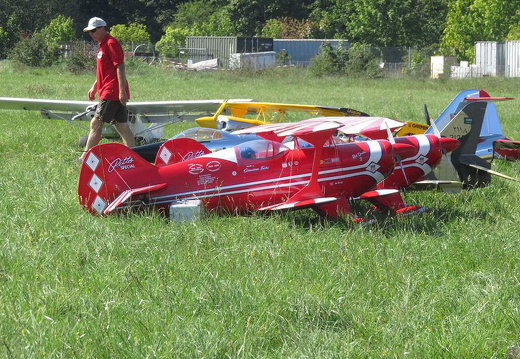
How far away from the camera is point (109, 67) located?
9836 millimetres

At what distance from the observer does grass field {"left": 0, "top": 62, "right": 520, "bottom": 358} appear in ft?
13.4

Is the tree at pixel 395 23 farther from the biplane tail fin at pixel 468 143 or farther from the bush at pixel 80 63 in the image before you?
the biplane tail fin at pixel 468 143

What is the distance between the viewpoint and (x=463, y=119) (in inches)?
349

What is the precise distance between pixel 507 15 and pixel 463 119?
5568 cm

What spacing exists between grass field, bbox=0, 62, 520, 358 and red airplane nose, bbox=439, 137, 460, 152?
56 centimetres

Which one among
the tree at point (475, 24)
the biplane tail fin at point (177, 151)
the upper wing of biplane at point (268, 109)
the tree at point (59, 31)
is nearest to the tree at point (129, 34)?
the tree at point (59, 31)

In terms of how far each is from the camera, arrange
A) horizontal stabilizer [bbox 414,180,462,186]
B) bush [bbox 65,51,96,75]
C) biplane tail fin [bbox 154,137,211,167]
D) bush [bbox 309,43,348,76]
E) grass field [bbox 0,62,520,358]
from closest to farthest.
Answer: grass field [bbox 0,62,520,358] < biplane tail fin [bbox 154,137,211,167] < horizontal stabilizer [bbox 414,180,462,186] < bush [bbox 65,51,96,75] < bush [bbox 309,43,348,76]

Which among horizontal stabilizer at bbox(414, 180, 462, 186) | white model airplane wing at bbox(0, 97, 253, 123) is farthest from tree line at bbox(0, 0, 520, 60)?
horizontal stabilizer at bbox(414, 180, 462, 186)

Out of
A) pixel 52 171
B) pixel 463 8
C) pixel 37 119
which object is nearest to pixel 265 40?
pixel 463 8

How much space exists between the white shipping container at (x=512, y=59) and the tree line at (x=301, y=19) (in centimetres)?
705

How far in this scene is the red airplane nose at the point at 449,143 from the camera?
829cm

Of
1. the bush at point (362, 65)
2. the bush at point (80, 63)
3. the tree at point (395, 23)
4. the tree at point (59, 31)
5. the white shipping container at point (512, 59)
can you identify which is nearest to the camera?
the bush at point (80, 63)

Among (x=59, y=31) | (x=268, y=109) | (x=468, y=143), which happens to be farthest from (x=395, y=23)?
(x=468, y=143)

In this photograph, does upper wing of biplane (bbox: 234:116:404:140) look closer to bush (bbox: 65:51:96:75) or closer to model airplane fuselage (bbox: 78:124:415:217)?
model airplane fuselage (bbox: 78:124:415:217)
